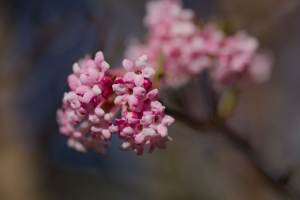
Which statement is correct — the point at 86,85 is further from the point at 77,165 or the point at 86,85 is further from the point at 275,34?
the point at 77,165

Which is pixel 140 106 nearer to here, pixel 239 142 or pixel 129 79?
pixel 129 79

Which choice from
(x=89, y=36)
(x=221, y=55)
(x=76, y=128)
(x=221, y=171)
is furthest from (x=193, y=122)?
(x=221, y=171)

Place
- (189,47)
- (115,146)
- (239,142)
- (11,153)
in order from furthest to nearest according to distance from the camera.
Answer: (11,153)
(115,146)
(239,142)
(189,47)

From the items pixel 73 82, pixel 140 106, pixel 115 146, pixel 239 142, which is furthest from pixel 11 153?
pixel 140 106

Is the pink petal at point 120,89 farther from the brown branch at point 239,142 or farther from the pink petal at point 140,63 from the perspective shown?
the brown branch at point 239,142

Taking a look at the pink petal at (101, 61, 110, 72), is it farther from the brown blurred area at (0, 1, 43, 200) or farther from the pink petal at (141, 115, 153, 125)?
the brown blurred area at (0, 1, 43, 200)

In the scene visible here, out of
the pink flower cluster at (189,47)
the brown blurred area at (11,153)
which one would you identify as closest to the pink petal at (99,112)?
the pink flower cluster at (189,47)
